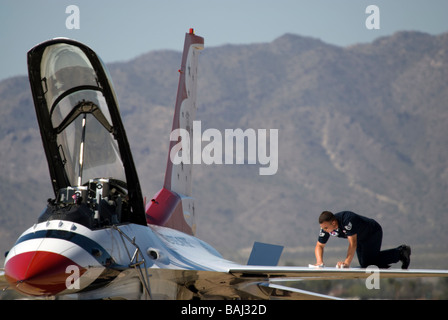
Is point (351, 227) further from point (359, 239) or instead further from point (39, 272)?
point (39, 272)

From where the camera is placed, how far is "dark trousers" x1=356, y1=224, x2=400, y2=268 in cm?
1362

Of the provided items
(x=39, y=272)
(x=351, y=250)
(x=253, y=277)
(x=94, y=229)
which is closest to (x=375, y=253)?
(x=351, y=250)

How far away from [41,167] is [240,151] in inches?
2153

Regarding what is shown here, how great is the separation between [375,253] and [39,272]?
664cm

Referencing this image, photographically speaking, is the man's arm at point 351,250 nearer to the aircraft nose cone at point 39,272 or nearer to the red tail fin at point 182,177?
the red tail fin at point 182,177

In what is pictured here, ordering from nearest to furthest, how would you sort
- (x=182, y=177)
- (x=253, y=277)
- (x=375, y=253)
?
(x=253, y=277), (x=375, y=253), (x=182, y=177)

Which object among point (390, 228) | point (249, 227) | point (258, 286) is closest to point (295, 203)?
point (249, 227)

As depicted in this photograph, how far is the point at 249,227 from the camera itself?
155125 mm

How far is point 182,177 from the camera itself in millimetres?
19266

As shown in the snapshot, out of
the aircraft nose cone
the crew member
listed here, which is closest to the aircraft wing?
Answer: the crew member

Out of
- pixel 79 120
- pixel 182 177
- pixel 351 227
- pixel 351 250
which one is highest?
pixel 79 120

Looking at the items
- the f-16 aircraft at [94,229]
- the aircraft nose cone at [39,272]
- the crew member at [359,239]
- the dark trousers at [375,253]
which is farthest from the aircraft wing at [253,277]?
the aircraft nose cone at [39,272]

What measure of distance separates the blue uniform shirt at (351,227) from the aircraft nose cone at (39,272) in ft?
17.0
